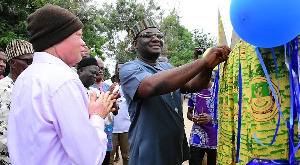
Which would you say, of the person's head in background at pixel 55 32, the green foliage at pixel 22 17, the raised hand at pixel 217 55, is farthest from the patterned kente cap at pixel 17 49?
the green foliage at pixel 22 17

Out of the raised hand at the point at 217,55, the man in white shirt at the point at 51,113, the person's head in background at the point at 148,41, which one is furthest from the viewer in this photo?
the person's head in background at the point at 148,41

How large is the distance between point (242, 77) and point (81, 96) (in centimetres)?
92

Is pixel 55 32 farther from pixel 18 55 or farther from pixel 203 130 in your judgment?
pixel 203 130

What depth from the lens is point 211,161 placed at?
14.6 ft

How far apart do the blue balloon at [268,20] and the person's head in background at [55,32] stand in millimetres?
929

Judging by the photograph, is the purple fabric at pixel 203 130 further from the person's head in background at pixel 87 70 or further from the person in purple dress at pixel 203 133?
the person's head in background at pixel 87 70

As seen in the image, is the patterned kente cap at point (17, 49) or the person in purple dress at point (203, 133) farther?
the person in purple dress at point (203, 133)

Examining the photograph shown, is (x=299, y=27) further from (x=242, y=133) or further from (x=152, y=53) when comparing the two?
(x=152, y=53)

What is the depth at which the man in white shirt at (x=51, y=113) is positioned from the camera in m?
1.56

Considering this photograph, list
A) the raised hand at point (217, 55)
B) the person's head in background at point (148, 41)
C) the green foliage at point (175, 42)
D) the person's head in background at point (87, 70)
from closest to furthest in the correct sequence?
the raised hand at point (217, 55)
the person's head in background at point (148, 41)
the person's head in background at point (87, 70)
the green foliage at point (175, 42)

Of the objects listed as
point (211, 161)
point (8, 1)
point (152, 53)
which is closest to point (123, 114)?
point (211, 161)

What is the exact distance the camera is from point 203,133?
4418mm

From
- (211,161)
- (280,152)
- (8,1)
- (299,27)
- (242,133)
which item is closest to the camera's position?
(299,27)

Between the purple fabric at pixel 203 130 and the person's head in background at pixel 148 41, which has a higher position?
the person's head in background at pixel 148 41
